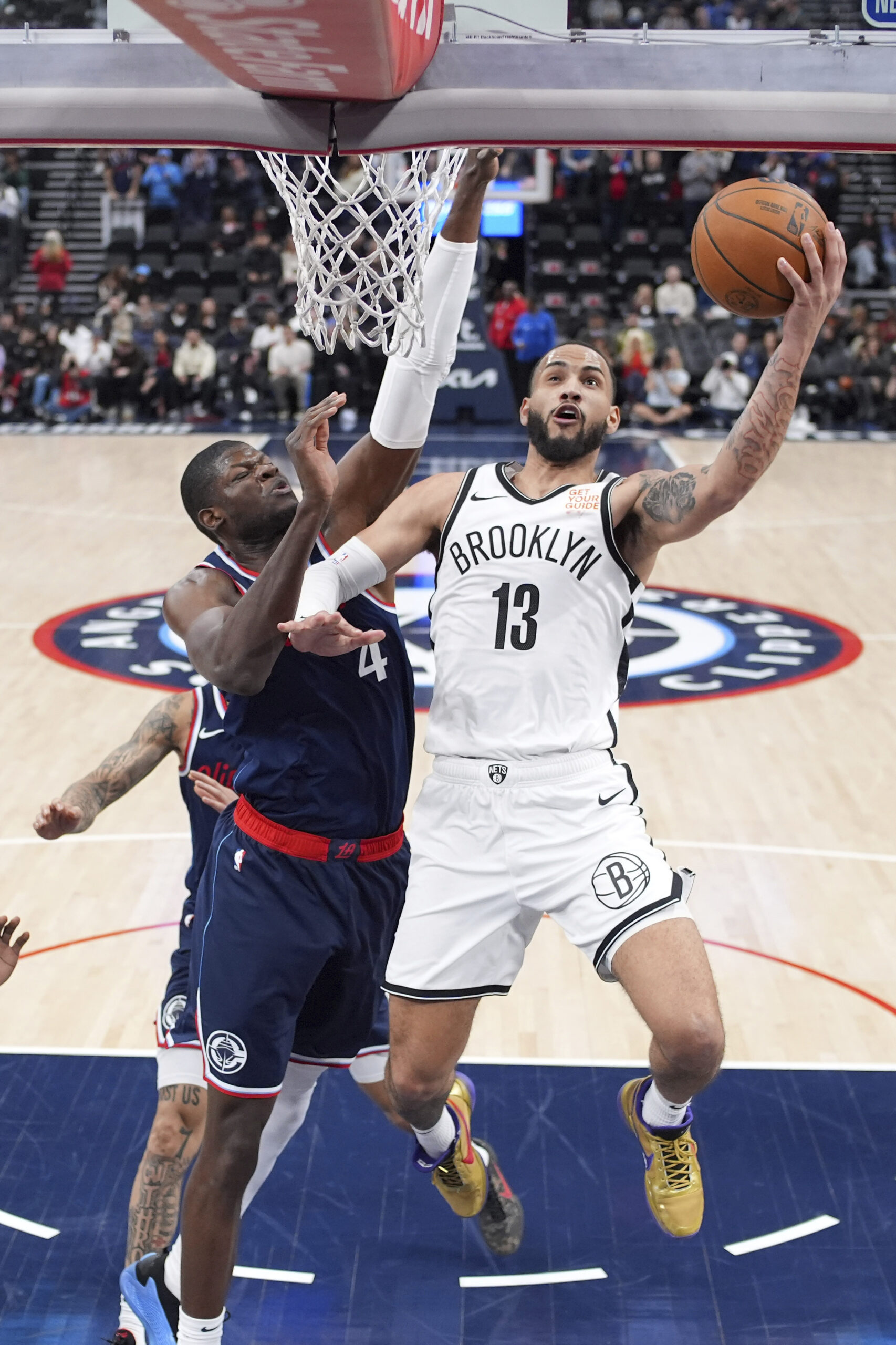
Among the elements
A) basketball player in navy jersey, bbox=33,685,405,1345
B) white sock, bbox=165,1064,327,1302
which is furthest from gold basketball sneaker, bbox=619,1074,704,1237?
white sock, bbox=165,1064,327,1302

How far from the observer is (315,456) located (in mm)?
3391

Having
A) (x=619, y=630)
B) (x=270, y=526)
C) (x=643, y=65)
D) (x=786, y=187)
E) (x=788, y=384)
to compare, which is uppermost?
(x=643, y=65)

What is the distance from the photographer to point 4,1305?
4.01 m

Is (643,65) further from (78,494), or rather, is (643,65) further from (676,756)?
(78,494)

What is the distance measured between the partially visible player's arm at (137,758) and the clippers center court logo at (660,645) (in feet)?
14.6

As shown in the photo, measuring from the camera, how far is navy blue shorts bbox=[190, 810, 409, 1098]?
364cm

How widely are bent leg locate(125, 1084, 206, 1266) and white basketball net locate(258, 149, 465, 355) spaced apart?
77.9 inches

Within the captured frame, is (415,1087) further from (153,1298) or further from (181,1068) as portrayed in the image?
(153,1298)

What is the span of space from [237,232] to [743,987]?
59.2ft

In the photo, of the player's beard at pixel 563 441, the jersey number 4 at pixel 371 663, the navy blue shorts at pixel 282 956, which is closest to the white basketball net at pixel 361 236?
the player's beard at pixel 563 441

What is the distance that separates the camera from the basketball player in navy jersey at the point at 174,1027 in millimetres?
3992

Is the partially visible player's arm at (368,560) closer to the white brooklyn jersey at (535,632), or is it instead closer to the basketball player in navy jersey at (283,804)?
the basketball player in navy jersey at (283,804)

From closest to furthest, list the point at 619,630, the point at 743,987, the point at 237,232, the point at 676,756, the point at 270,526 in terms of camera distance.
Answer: the point at 270,526, the point at 619,630, the point at 743,987, the point at 676,756, the point at 237,232

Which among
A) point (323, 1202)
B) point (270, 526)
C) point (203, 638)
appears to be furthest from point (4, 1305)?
point (270, 526)
